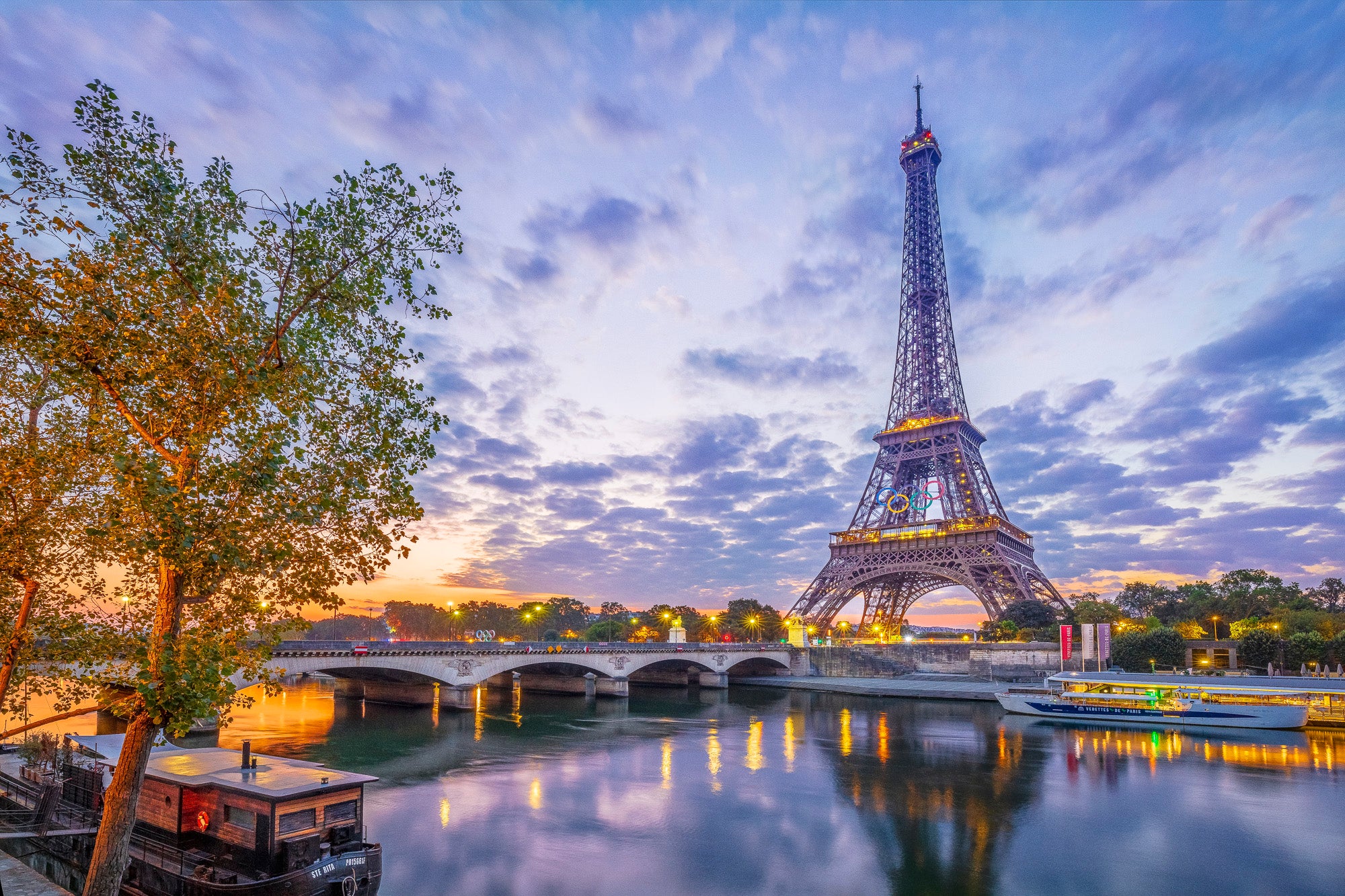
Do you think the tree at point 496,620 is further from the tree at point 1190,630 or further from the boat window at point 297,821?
the boat window at point 297,821

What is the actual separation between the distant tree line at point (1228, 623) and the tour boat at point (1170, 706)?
18559mm

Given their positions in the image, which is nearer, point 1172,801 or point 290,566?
point 290,566

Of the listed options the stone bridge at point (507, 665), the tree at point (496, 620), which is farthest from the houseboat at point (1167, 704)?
the tree at point (496, 620)

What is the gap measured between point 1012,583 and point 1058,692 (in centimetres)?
2885

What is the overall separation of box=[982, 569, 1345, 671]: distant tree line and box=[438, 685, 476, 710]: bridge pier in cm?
6113

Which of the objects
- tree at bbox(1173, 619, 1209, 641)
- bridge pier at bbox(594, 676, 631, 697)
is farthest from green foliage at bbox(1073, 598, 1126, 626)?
bridge pier at bbox(594, 676, 631, 697)

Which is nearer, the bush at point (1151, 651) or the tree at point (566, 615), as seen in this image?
the bush at point (1151, 651)

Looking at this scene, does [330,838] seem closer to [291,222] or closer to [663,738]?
[291,222]

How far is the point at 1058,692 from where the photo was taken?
65.3 m

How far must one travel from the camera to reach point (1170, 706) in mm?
57875

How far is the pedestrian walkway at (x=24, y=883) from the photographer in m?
15.0

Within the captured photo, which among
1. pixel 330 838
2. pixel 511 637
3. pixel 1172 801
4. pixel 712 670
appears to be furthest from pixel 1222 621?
pixel 511 637

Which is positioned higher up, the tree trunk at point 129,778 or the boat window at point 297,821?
the tree trunk at point 129,778

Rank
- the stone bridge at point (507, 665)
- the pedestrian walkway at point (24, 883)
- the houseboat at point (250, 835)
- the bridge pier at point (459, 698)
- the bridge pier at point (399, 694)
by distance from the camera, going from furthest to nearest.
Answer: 1. the bridge pier at point (399, 694)
2. the bridge pier at point (459, 698)
3. the stone bridge at point (507, 665)
4. the houseboat at point (250, 835)
5. the pedestrian walkway at point (24, 883)
